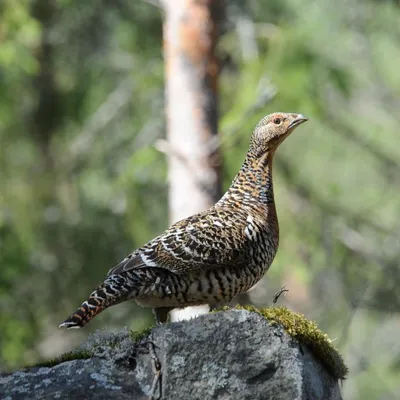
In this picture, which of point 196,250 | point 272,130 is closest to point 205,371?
point 196,250

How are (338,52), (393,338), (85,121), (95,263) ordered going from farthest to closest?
(393,338)
(338,52)
(85,121)
(95,263)

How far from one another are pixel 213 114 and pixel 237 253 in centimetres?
351

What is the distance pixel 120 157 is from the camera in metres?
14.4

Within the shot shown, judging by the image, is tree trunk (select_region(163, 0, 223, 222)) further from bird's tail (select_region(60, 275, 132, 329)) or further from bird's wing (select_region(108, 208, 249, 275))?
bird's tail (select_region(60, 275, 132, 329))

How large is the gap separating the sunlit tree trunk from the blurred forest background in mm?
1175

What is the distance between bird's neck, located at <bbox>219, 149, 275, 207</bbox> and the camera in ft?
20.0

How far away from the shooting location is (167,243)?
557cm

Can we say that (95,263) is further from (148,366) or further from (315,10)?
(148,366)

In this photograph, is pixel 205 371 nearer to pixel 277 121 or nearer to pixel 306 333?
pixel 306 333

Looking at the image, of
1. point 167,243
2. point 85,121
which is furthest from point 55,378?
point 85,121

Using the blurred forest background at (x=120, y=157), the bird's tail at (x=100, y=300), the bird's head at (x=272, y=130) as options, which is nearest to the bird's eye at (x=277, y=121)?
the bird's head at (x=272, y=130)

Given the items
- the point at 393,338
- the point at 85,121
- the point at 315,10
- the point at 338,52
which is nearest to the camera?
the point at 85,121


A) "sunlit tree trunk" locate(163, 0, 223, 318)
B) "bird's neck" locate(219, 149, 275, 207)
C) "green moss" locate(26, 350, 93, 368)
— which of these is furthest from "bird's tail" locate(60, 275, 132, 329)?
"sunlit tree trunk" locate(163, 0, 223, 318)

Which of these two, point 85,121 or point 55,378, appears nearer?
point 55,378
